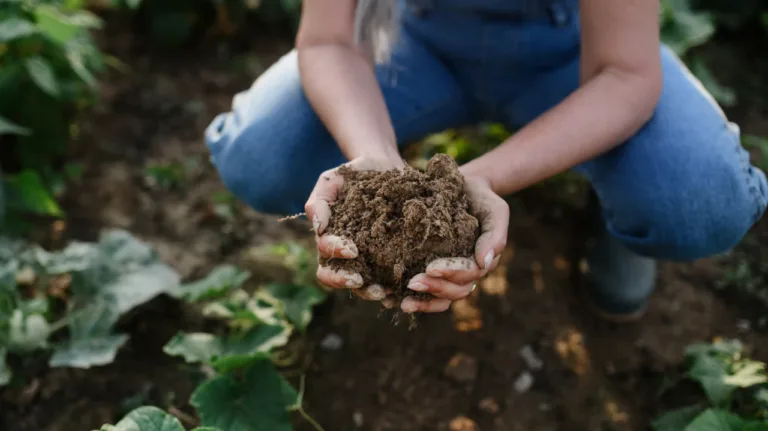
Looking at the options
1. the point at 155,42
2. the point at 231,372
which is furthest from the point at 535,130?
the point at 155,42

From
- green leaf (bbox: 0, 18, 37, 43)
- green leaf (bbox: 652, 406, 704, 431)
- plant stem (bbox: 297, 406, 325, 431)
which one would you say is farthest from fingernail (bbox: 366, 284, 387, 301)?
green leaf (bbox: 0, 18, 37, 43)

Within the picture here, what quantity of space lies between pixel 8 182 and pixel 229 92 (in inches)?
40.0

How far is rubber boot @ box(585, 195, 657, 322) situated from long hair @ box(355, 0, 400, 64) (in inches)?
31.5

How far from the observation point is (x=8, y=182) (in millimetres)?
2053

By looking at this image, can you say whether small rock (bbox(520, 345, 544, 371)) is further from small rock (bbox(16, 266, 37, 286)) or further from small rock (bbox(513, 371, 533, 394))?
small rock (bbox(16, 266, 37, 286))

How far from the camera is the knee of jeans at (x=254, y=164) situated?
1688 millimetres

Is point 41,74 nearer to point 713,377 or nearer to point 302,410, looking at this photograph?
point 302,410

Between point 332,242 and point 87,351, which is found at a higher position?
point 332,242

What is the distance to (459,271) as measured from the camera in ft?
3.95

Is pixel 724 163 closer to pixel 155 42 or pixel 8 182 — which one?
pixel 8 182

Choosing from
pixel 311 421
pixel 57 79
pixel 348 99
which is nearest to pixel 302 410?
pixel 311 421

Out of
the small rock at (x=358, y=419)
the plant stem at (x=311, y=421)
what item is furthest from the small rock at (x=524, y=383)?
the plant stem at (x=311, y=421)

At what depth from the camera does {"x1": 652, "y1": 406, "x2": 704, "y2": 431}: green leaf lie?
1660mm

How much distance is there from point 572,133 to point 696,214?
38cm
